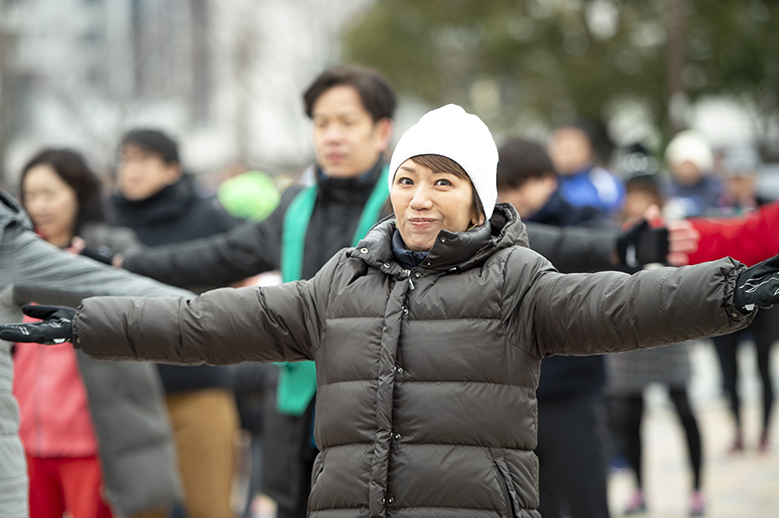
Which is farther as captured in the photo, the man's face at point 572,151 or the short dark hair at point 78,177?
the man's face at point 572,151

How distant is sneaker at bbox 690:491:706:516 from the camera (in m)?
6.63

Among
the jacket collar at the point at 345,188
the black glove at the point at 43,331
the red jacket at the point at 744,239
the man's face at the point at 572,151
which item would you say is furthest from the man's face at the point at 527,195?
the man's face at the point at 572,151

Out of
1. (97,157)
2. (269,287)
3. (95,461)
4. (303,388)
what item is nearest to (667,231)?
(303,388)

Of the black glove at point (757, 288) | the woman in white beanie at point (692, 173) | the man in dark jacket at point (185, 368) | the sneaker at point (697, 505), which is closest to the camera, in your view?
the black glove at point (757, 288)

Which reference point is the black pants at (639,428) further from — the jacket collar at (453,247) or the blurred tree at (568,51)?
the blurred tree at (568,51)

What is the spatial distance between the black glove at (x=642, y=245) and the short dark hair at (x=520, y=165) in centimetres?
80

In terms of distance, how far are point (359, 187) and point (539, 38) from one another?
88.2 ft

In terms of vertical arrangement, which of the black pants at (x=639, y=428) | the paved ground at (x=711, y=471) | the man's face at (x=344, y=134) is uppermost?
the man's face at (x=344, y=134)

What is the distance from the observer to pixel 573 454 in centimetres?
469

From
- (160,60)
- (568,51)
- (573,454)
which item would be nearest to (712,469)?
(573,454)

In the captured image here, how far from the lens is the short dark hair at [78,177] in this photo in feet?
15.3

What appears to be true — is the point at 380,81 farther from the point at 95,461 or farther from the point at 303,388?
the point at 95,461

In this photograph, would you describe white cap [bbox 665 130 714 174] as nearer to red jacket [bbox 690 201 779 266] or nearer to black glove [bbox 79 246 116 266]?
red jacket [bbox 690 201 779 266]

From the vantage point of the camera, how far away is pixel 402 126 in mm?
40156
